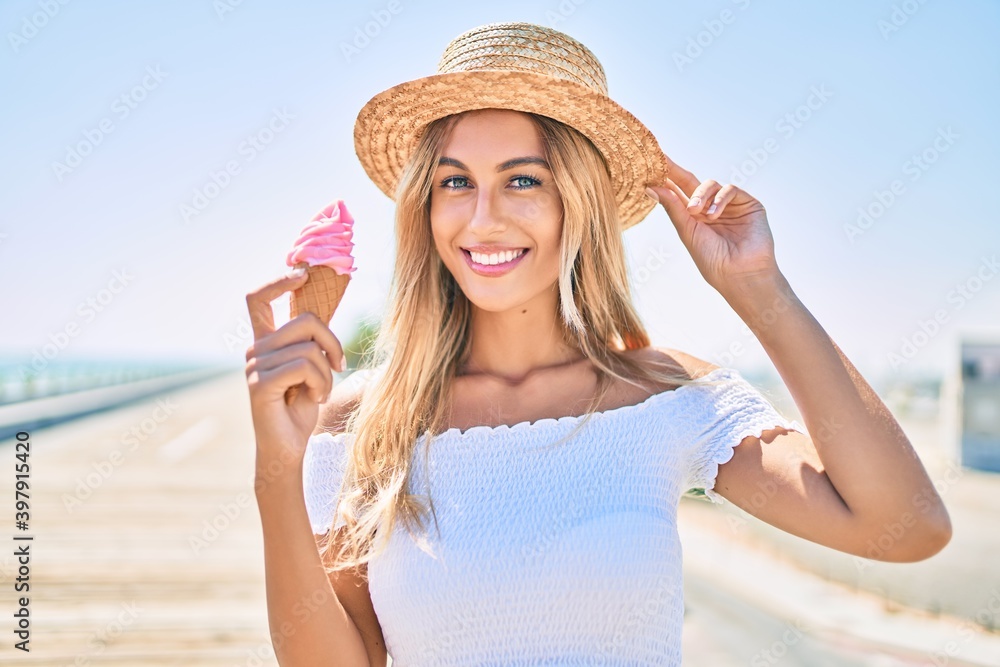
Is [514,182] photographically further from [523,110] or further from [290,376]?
[290,376]

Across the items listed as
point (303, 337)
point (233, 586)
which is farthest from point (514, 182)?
point (233, 586)

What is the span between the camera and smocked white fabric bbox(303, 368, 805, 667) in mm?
2154

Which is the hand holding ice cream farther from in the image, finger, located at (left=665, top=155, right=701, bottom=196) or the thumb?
finger, located at (left=665, top=155, right=701, bottom=196)

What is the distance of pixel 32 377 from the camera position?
1872cm

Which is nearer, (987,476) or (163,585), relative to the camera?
(163,585)

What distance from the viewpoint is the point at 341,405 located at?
2.71 meters

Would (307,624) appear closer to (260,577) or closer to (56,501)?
(260,577)

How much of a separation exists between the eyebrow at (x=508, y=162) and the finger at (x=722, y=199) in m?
0.58

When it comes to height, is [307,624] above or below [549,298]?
below

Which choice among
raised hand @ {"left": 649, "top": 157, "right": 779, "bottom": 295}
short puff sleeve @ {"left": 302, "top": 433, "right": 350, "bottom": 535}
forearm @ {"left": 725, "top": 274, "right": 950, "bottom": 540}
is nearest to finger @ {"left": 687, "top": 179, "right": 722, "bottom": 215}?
raised hand @ {"left": 649, "top": 157, "right": 779, "bottom": 295}

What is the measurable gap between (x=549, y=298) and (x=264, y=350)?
1376mm

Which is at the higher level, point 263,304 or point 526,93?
point 526,93

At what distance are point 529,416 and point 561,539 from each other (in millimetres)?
Result: 521

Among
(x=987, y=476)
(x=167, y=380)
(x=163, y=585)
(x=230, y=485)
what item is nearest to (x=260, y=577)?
(x=163, y=585)
